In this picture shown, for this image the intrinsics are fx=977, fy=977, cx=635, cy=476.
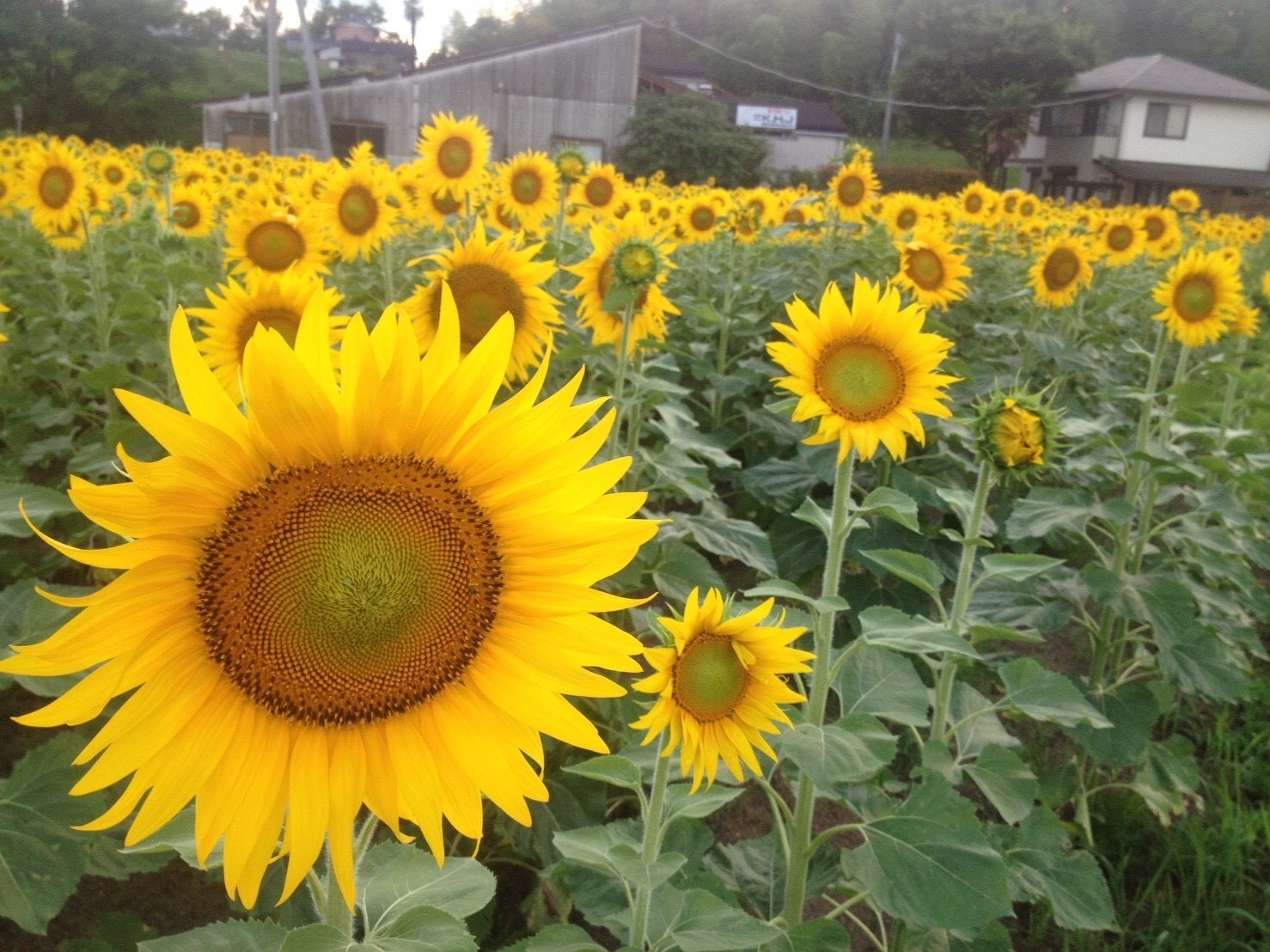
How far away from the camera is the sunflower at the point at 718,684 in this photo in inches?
59.1

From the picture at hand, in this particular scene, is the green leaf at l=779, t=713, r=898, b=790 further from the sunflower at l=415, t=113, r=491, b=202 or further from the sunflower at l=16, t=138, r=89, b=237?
the sunflower at l=16, t=138, r=89, b=237

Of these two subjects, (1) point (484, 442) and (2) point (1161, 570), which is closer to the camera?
(1) point (484, 442)

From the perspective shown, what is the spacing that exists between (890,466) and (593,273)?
1413 mm

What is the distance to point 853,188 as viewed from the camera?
22.0 ft

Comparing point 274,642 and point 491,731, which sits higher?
point 274,642

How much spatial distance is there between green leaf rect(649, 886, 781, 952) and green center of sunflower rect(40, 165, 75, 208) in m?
5.01

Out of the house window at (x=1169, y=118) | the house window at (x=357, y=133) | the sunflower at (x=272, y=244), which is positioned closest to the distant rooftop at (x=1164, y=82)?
the house window at (x=1169, y=118)

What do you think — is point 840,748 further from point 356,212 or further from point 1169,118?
point 1169,118

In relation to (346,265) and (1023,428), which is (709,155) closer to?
(346,265)

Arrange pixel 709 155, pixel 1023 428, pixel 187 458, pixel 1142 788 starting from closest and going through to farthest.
Answer: pixel 187 458
pixel 1023 428
pixel 1142 788
pixel 709 155

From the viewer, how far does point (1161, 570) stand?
349 cm

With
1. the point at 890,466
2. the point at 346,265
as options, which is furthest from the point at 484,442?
the point at 346,265

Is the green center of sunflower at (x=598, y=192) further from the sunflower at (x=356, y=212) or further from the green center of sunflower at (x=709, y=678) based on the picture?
the green center of sunflower at (x=709, y=678)

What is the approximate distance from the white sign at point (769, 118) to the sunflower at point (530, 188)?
35.7 m
